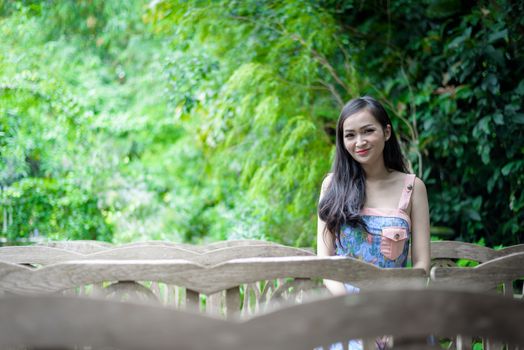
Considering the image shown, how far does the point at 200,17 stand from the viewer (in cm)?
479

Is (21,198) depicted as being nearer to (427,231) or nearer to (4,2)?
(4,2)

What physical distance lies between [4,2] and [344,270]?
5374 millimetres

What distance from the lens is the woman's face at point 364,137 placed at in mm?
2553

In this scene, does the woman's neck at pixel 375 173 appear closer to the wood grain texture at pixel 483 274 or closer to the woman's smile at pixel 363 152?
the woman's smile at pixel 363 152

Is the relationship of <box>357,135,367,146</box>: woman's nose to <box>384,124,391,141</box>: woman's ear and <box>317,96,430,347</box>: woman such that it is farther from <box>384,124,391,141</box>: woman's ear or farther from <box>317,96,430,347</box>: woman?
<box>384,124,391,141</box>: woman's ear

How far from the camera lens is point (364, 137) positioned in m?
2.56

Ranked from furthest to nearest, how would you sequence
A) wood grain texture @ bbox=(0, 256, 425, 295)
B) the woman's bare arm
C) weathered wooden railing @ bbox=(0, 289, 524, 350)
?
the woman's bare arm → wood grain texture @ bbox=(0, 256, 425, 295) → weathered wooden railing @ bbox=(0, 289, 524, 350)

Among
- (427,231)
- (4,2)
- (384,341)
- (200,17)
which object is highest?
(4,2)

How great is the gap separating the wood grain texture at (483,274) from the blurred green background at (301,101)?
2545 millimetres

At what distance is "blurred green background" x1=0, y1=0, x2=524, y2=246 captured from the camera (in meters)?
4.41

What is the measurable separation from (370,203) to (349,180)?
0.15 meters

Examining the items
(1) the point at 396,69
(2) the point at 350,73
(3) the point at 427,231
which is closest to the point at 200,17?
(2) the point at 350,73

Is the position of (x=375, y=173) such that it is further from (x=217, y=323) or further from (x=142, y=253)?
(x=217, y=323)

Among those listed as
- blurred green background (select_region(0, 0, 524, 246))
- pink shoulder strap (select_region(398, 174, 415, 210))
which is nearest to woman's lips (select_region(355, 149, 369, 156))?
pink shoulder strap (select_region(398, 174, 415, 210))
